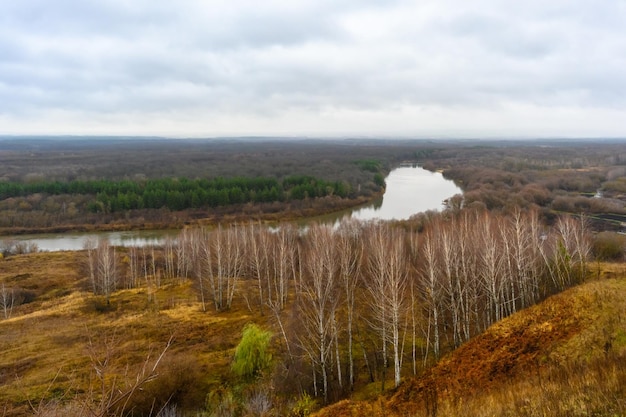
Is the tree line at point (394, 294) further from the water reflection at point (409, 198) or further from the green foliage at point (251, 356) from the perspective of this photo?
the water reflection at point (409, 198)

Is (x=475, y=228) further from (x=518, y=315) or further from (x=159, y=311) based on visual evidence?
(x=159, y=311)

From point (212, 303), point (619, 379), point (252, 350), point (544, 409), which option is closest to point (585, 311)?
point (619, 379)

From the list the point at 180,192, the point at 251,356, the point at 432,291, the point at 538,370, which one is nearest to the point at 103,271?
the point at 251,356

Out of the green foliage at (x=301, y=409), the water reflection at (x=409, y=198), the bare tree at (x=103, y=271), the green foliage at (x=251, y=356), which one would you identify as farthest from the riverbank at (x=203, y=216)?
the green foliage at (x=301, y=409)

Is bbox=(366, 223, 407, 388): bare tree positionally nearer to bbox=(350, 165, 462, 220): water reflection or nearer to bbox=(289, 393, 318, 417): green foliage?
bbox=(289, 393, 318, 417): green foliage

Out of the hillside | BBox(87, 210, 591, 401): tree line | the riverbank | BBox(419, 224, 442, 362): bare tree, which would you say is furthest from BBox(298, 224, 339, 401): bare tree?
the riverbank
